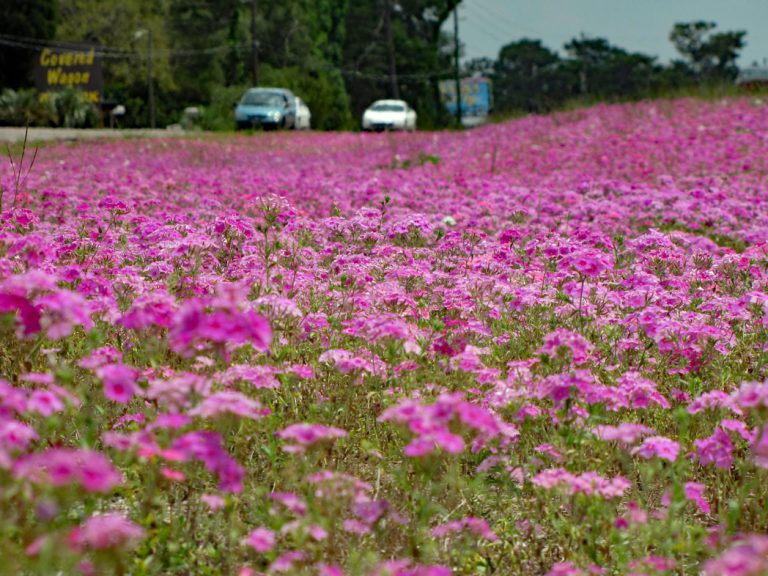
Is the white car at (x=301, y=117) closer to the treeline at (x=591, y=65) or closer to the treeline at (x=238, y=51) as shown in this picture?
the treeline at (x=238, y=51)

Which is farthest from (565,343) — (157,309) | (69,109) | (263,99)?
(69,109)

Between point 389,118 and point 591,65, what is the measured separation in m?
94.3

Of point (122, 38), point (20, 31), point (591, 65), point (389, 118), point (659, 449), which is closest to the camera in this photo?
point (659, 449)

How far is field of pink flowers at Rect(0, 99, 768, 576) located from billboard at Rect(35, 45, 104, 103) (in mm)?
38294

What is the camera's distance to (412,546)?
2.69 meters

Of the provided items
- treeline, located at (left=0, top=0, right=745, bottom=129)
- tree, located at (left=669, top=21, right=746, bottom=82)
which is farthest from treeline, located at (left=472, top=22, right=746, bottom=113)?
treeline, located at (left=0, top=0, right=745, bottom=129)

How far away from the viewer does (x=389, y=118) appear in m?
39.8

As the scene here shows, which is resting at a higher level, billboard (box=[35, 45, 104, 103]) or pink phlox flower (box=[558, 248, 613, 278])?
billboard (box=[35, 45, 104, 103])

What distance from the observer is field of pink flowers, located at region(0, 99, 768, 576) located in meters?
2.34

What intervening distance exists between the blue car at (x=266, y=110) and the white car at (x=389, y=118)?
4.74 metres

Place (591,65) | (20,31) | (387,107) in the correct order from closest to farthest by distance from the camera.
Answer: (387,107), (20,31), (591,65)

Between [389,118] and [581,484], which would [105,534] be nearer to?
[581,484]

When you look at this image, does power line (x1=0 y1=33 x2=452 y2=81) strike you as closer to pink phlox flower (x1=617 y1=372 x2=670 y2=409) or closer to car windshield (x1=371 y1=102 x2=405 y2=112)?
car windshield (x1=371 y1=102 x2=405 y2=112)

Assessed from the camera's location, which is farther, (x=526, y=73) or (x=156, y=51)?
(x=526, y=73)
